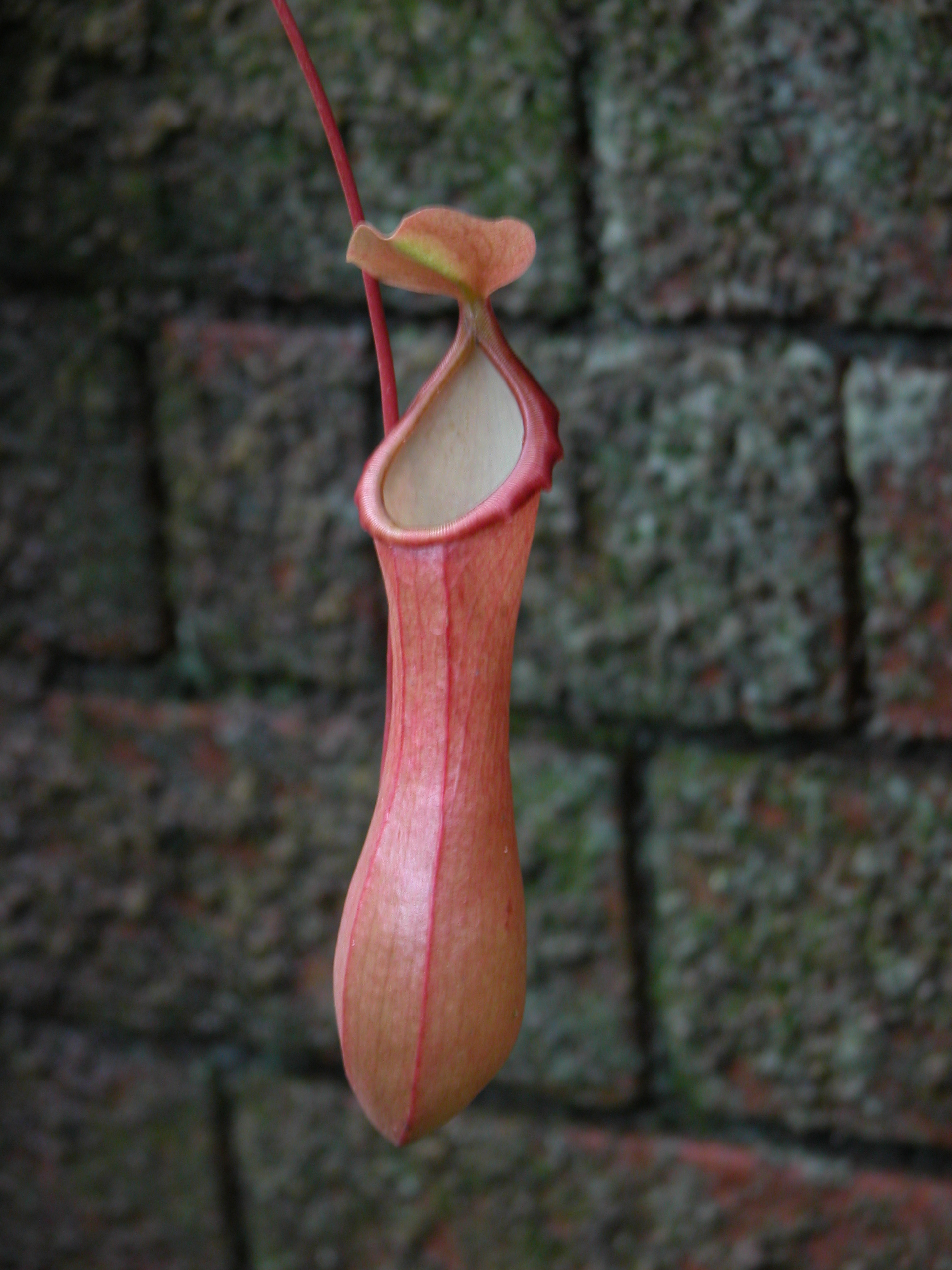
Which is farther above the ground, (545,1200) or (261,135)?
(261,135)

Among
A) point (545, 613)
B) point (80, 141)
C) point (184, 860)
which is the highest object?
point (80, 141)

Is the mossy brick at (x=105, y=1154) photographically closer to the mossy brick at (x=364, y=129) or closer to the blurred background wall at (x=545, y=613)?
the blurred background wall at (x=545, y=613)

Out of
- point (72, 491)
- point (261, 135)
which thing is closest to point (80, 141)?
point (261, 135)

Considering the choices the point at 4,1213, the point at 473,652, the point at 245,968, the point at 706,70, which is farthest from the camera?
the point at 4,1213

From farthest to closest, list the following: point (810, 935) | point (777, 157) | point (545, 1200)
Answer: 1. point (545, 1200)
2. point (810, 935)
3. point (777, 157)

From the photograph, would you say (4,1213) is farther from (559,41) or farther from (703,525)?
(559,41)

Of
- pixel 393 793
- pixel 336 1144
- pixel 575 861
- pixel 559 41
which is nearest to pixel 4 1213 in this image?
pixel 336 1144

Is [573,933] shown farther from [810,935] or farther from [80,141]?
[80,141]
